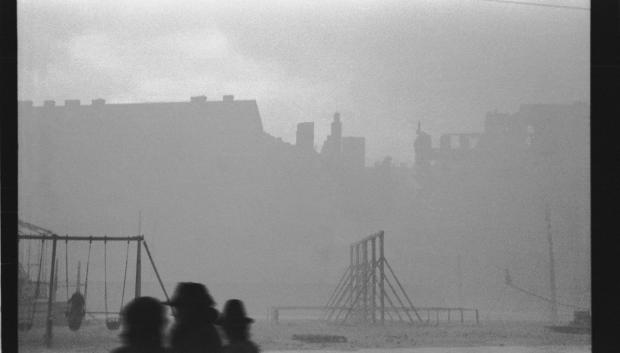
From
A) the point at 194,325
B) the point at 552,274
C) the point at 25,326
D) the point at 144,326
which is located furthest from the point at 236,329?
the point at 552,274

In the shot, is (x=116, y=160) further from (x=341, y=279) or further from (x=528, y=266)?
(x=528, y=266)

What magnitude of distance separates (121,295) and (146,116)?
2.90ft

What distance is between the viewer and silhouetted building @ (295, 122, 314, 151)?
12.0ft

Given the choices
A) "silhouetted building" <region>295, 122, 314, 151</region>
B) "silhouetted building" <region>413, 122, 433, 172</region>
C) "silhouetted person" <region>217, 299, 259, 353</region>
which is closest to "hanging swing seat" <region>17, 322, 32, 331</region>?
"silhouetted person" <region>217, 299, 259, 353</region>

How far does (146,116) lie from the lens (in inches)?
140

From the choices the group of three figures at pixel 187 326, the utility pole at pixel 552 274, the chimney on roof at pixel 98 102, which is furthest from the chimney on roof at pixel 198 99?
the utility pole at pixel 552 274

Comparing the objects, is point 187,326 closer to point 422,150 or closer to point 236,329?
point 236,329

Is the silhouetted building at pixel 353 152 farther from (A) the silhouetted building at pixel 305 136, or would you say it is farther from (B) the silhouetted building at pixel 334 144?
(A) the silhouetted building at pixel 305 136

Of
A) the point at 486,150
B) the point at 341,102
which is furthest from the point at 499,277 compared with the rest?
the point at 341,102

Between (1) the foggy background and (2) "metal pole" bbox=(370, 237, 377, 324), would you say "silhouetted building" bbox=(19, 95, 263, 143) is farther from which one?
(2) "metal pole" bbox=(370, 237, 377, 324)

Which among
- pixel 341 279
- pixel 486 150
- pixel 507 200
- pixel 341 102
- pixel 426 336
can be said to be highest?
pixel 341 102

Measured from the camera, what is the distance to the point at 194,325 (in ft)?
8.01

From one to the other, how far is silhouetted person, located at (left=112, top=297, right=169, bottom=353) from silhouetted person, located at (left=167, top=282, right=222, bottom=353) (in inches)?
4.6

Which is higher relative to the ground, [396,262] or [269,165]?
[269,165]
